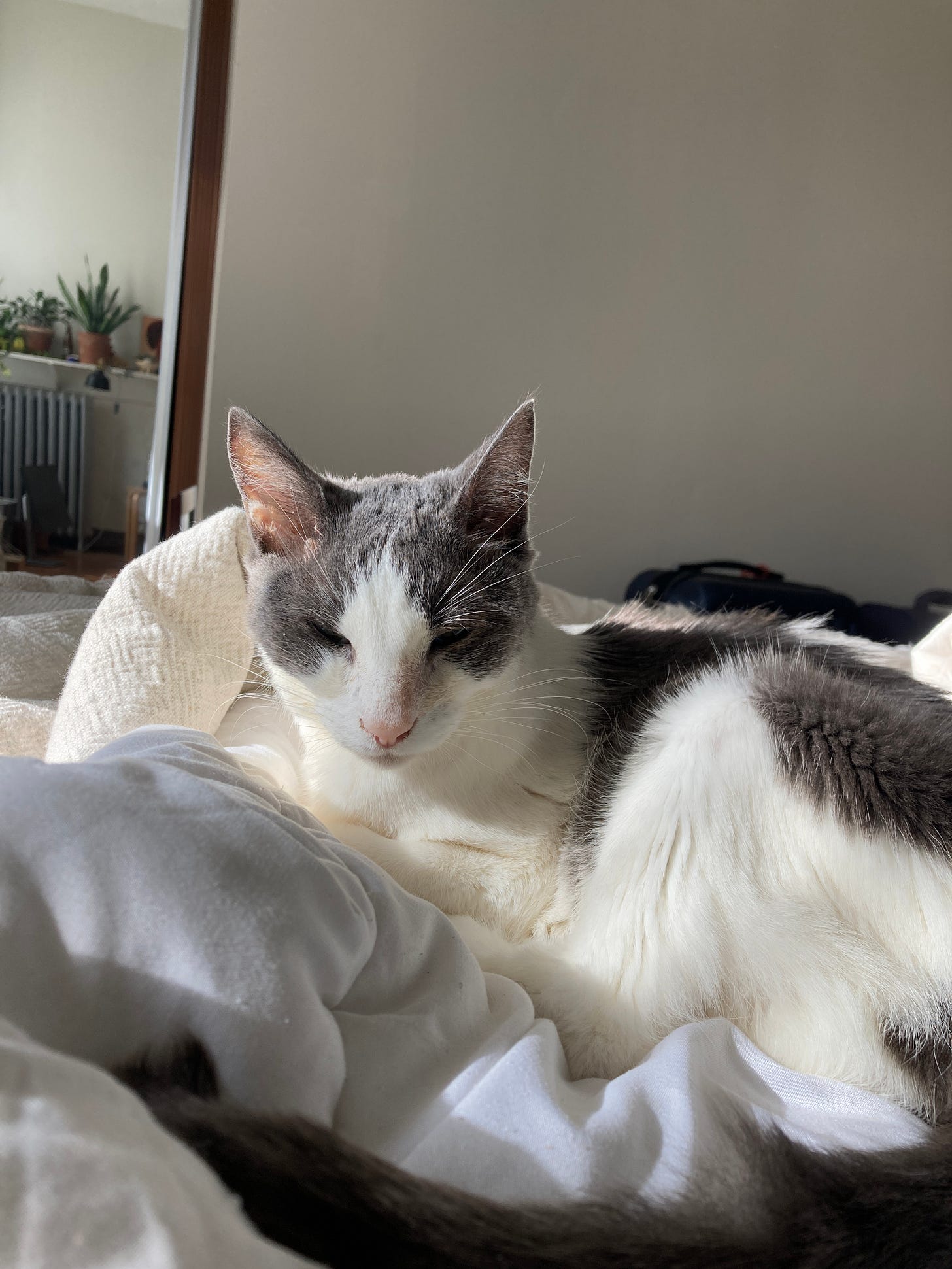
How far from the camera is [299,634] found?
2.99 ft

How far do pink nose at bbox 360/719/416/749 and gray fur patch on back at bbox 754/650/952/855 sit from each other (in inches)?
14.4

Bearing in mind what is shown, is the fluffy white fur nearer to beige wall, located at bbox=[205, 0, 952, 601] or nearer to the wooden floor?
beige wall, located at bbox=[205, 0, 952, 601]

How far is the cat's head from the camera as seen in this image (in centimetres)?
85

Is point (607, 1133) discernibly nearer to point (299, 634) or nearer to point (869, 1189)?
point (869, 1189)

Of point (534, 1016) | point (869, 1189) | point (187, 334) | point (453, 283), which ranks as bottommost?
point (534, 1016)

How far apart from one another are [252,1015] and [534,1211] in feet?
0.57

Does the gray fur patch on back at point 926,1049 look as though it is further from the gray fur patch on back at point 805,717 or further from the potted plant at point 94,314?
the potted plant at point 94,314

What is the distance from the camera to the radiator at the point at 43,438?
3.12m

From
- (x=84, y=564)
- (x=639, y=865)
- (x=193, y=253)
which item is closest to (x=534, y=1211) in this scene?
(x=639, y=865)

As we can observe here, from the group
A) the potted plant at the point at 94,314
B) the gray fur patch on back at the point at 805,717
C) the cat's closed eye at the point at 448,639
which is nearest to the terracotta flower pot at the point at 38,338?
the potted plant at the point at 94,314

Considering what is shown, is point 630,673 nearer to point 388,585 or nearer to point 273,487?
point 388,585

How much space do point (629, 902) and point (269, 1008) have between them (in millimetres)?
441

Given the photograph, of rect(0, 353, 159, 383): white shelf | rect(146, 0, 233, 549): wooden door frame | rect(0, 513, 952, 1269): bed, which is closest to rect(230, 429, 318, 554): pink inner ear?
rect(0, 513, 952, 1269): bed

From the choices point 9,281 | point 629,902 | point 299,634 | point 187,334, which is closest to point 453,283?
point 187,334
